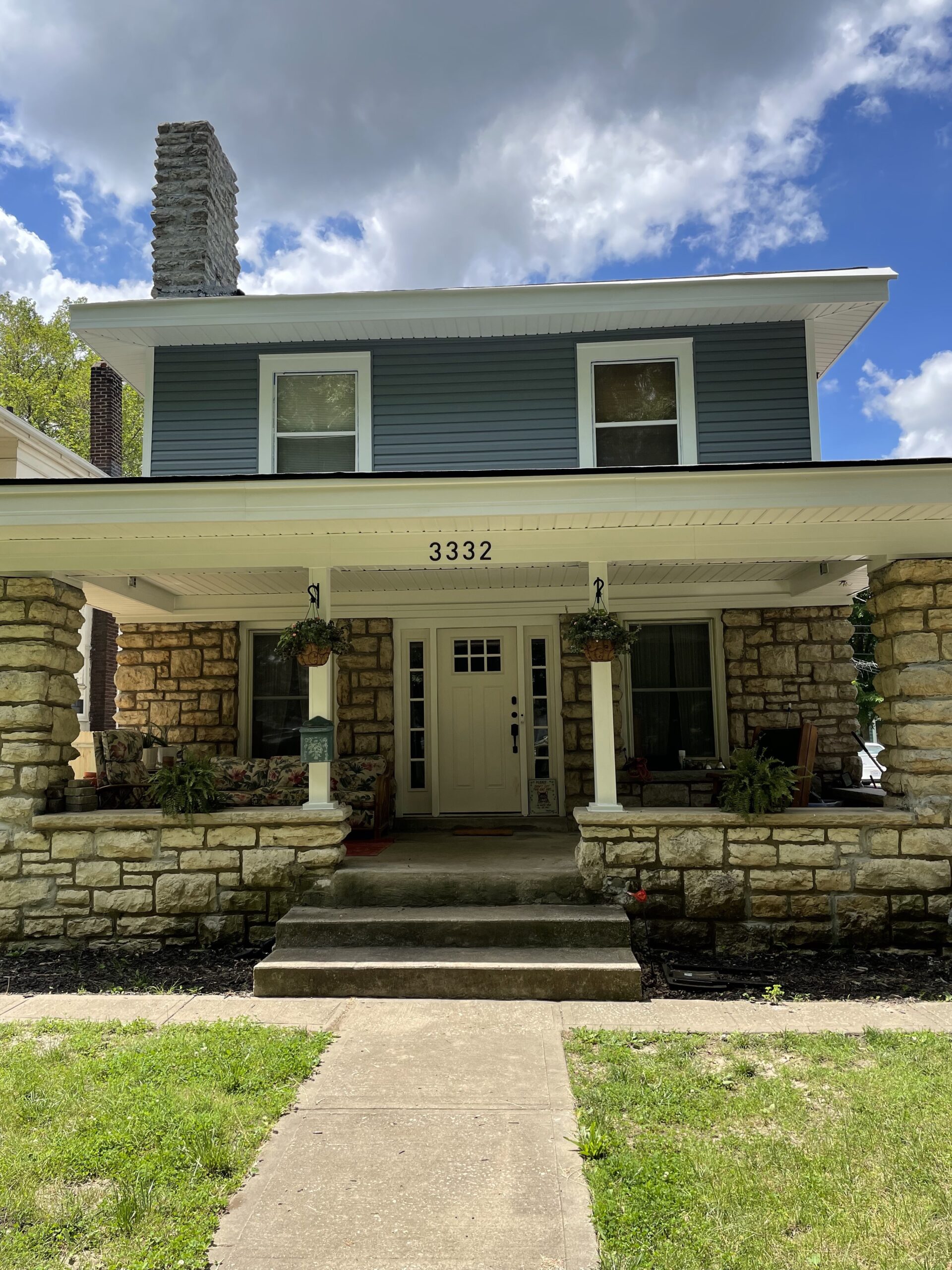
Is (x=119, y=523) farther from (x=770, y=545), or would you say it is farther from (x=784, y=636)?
(x=784, y=636)

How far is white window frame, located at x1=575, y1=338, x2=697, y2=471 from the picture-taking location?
7809 mm

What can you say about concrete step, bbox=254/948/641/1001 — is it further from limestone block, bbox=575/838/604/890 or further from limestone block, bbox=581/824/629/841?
limestone block, bbox=581/824/629/841

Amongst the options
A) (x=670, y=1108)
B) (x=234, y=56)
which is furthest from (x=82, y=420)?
(x=670, y=1108)

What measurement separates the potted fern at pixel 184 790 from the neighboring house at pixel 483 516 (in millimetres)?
868

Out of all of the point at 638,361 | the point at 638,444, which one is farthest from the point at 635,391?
the point at 638,444

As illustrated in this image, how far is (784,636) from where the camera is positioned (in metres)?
8.99

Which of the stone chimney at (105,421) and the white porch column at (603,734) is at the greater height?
the stone chimney at (105,421)

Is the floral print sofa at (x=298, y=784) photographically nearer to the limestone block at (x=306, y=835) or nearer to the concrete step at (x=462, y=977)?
the limestone block at (x=306, y=835)

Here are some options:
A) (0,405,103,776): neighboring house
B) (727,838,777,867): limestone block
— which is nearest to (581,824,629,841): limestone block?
(727,838,777,867): limestone block

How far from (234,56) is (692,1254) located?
11.8 metres

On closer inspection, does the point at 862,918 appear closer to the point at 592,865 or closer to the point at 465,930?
the point at 592,865

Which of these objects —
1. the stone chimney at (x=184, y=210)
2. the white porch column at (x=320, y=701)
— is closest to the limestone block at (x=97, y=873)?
the white porch column at (x=320, y=701)

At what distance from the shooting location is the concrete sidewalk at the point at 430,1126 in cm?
251

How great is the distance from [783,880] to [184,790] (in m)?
4.43
